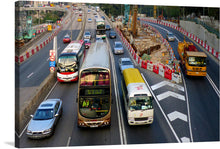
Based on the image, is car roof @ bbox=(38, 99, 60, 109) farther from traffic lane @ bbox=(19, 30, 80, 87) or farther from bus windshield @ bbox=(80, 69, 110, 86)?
traffic lane @ bbox=(19, 30, 80, 87)

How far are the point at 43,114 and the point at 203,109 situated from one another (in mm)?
13725

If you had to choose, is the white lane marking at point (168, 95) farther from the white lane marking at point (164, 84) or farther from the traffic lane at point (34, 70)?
the traffic lane at point (34, 70)

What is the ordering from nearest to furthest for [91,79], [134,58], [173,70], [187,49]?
[91,79] → [173,70] → [187,49] → [134,58]

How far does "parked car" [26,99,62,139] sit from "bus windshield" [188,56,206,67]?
1653 centimetres

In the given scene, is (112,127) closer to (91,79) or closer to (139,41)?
(91,79)

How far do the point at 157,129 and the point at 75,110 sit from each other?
7.25 m

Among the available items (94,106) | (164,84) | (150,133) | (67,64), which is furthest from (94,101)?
(164,84)

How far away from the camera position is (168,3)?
21.5 meters

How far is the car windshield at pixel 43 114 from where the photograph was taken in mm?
17906

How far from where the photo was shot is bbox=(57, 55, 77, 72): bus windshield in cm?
2775

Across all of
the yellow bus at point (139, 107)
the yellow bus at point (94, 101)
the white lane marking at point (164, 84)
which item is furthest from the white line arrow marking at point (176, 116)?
the white lane marking at point (164, 84)

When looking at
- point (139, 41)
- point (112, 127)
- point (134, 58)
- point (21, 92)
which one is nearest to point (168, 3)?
Answer: point (112, 127)

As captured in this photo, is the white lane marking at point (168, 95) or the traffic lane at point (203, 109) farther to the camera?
the white lane marking at point (168, 95)

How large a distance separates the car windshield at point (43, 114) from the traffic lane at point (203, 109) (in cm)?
1046
